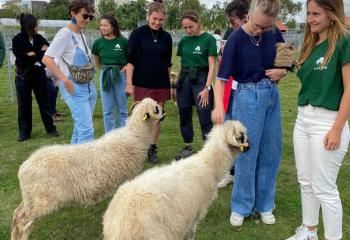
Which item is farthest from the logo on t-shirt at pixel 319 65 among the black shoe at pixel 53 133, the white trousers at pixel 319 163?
the black shoe at pixel 53 133

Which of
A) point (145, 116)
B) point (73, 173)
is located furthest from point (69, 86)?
point (73, 173)

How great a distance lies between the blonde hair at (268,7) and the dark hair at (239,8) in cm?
130

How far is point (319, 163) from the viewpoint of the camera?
3342mm

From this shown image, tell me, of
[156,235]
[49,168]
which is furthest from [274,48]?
[49,168]

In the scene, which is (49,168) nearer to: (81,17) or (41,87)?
(81,17)

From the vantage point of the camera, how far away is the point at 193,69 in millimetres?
6230

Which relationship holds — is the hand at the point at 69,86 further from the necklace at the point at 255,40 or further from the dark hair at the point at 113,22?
the dark hair at the point at 113,22

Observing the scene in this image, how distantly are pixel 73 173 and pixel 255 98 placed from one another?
6.68 ft

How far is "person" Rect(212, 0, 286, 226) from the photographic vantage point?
3.90 metres

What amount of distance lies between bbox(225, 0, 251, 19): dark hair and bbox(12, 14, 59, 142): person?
15.4 feet

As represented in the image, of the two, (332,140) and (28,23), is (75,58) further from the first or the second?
(28,23)

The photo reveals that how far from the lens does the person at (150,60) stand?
5.89 metres

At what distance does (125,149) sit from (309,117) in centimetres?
216

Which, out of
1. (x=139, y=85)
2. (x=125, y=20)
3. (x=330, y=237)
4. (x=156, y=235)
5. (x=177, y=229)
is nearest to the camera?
(x=156, y=235)
